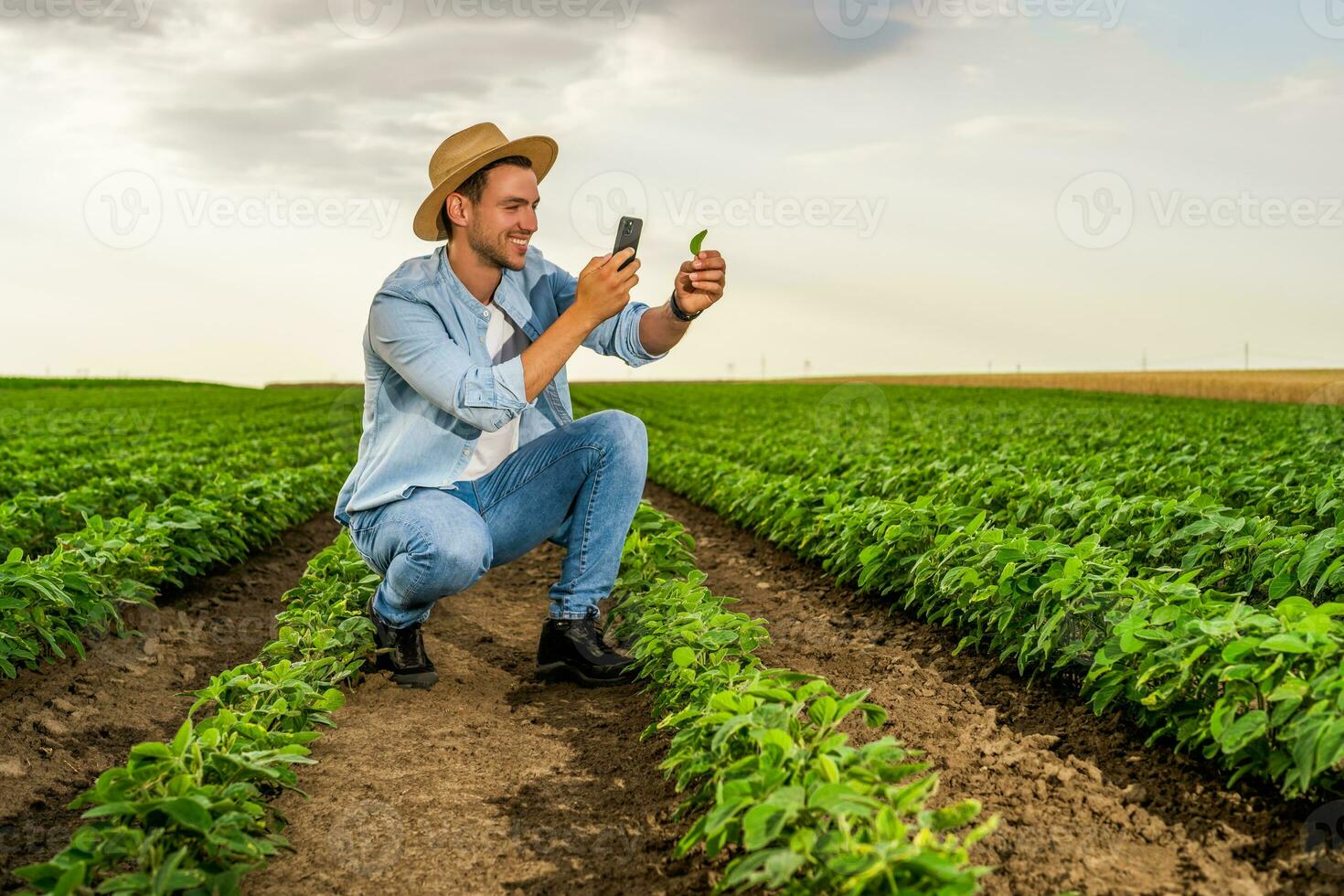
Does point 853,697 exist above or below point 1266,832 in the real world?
above

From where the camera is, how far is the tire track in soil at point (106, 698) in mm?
3436

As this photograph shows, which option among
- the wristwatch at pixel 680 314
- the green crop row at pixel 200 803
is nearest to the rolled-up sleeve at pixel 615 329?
the wristwatch at pixel 680 314

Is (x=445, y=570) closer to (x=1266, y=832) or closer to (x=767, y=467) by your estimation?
(x=1266, y=832)

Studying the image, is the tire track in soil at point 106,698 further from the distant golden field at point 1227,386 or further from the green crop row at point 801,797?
the distant golden field at point 1227,386

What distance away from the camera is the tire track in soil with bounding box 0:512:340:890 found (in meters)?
3.44

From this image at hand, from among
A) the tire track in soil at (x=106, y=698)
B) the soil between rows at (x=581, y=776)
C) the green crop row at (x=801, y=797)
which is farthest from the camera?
the tire track in soil at (x=106, y=698)

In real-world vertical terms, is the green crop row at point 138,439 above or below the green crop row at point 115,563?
above

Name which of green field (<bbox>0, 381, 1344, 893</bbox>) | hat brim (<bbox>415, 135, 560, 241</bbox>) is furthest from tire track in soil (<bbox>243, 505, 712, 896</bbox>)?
hat brim (<bbox>415, 135, 560, 241</bbox>)

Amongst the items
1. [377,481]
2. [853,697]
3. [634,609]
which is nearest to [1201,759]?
[853,697]

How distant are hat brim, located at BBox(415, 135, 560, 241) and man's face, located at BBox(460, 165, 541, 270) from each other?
86 millimetres

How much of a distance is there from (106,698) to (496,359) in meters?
2.28

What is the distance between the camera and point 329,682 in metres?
4.28

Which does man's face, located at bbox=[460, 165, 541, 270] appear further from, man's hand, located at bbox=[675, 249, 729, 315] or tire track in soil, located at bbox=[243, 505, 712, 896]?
tire track in soil, located at bbox=[243, 505, 712, 896]

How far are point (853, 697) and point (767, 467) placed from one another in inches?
341
